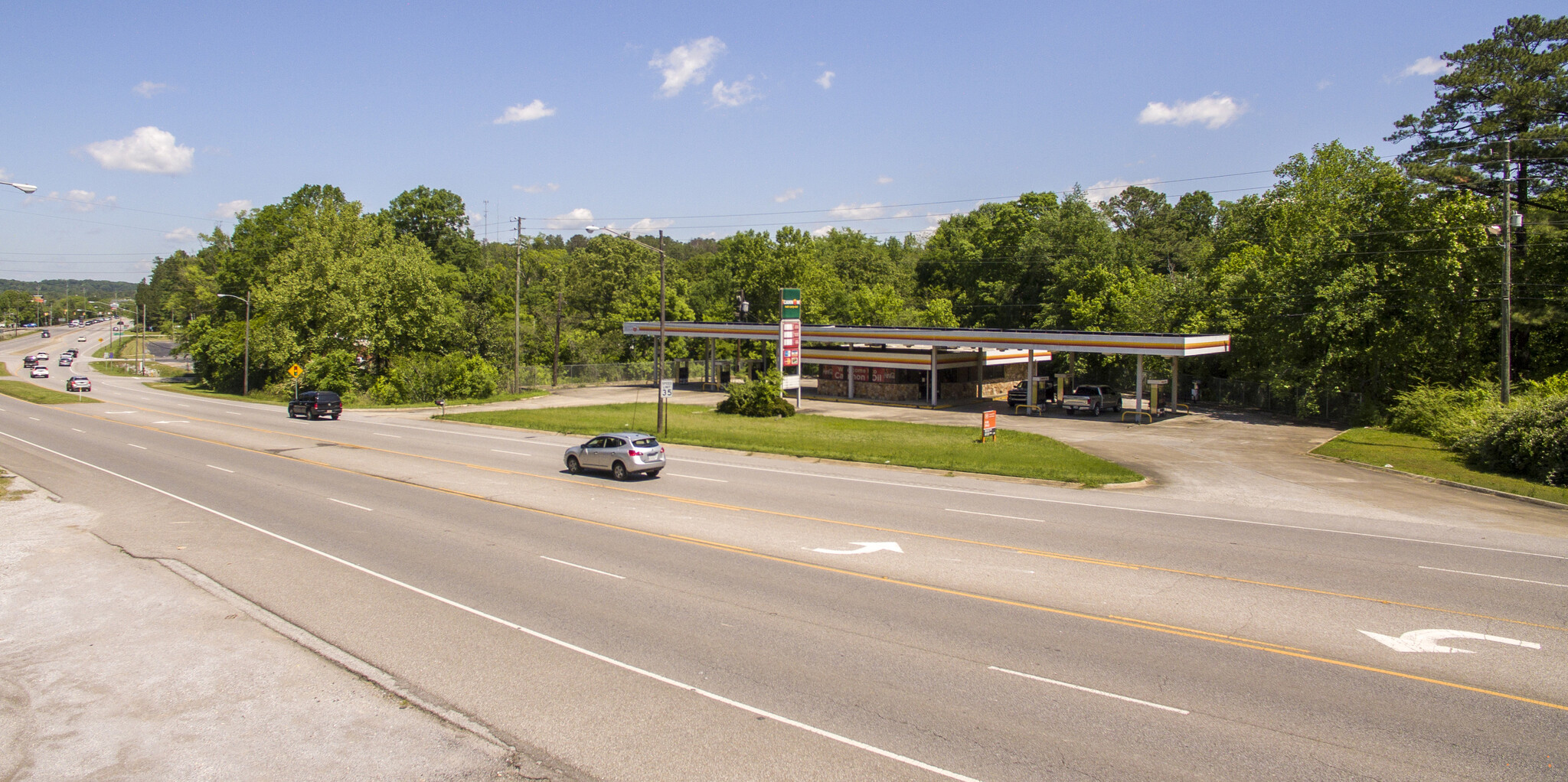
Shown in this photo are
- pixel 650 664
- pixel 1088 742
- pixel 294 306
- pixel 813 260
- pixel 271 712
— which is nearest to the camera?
pixel 1088 742

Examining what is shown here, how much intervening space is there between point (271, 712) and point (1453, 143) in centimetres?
5902

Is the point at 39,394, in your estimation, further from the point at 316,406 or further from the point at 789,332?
the point at 789,332

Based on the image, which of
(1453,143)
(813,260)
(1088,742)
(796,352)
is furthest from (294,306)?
(1453,143)

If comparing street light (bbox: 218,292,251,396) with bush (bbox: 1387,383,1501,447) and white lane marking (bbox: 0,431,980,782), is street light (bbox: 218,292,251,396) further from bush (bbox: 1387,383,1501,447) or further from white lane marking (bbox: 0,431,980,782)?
bush (bbox: 1387,383,1501,447)

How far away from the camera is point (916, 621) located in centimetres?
1189

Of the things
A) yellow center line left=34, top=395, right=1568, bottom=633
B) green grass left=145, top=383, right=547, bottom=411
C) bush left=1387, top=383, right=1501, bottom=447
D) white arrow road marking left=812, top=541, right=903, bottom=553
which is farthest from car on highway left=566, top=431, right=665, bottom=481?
green grass left=145, top=383, right=547, bottom=411

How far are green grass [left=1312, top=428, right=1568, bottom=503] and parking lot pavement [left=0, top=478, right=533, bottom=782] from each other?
1130 inches

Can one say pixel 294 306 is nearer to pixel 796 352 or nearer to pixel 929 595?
pixel 796 352

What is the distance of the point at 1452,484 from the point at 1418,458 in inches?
206

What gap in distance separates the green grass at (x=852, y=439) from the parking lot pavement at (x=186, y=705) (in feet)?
68.4

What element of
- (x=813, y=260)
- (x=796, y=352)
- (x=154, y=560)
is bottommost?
(x=154, y=560)

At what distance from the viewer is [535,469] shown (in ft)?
92.5

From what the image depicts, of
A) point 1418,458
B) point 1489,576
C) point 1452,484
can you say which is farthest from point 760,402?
point 1489,576

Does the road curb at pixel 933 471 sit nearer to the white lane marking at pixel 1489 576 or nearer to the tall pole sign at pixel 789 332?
the white lane marking at pixel 1489 576
